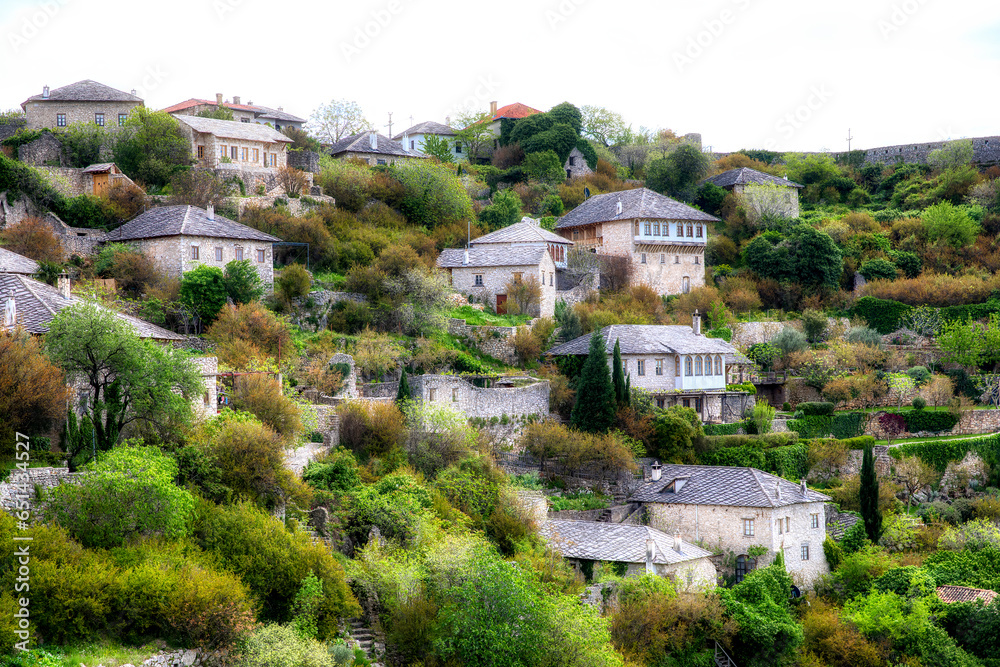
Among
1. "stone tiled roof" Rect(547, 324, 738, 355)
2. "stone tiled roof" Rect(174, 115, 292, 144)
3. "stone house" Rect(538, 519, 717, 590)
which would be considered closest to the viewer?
"stone house" Rect(538, 519, 717, 590)

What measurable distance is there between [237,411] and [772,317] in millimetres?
36630

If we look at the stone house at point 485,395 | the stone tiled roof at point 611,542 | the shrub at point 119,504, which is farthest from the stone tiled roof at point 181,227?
the shrub at point 119,504

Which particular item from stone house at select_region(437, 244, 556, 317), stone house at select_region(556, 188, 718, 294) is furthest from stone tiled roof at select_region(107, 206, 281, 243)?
stone house at select_region(556, 188, 718, 294)

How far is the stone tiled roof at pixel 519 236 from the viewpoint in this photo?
190ft

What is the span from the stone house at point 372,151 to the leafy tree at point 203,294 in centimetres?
2594

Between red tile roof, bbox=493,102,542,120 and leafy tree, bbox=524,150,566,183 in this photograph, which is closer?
leafy tree, bbox=524,150,566,183

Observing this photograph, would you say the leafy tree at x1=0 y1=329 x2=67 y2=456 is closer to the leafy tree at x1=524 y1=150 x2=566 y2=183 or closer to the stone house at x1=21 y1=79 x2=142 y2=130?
the stone house at x1=21 y1=79 x2=142 y2=130

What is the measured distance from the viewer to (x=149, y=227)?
47.2 m

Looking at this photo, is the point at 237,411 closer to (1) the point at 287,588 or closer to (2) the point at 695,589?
(1) the point at 287,588

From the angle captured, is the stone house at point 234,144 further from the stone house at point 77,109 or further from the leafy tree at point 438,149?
the leafy tree at point 438,149

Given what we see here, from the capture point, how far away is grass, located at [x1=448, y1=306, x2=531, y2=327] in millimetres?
51344

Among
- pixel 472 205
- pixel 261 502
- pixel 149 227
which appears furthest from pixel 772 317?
pixel 261 502

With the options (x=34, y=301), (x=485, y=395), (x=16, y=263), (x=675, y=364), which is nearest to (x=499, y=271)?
(x=675, y=364)

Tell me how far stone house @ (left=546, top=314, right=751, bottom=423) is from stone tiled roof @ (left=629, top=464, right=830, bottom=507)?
6862 millimetres
